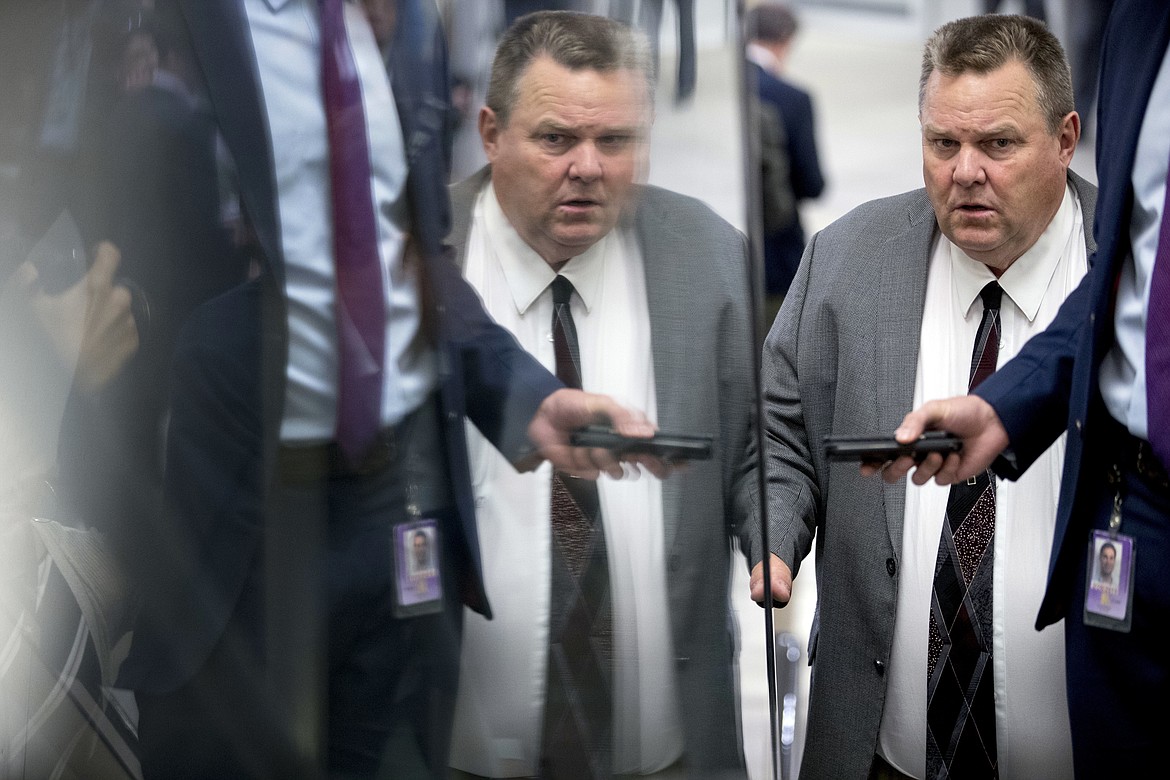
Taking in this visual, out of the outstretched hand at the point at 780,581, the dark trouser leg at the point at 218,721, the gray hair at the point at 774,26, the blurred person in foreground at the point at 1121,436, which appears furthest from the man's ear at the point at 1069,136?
the gray hair at the point at 774,26

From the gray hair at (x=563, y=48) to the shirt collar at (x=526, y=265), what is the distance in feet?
0.26

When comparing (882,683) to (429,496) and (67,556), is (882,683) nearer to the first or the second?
(429,496)

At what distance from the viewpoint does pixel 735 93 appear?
1.16 meters

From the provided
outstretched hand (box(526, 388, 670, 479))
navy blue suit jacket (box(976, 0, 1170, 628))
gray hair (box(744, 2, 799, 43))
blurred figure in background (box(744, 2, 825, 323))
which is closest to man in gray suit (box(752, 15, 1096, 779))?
navy blue suit jacket (box(976, 0, 1170, 628))

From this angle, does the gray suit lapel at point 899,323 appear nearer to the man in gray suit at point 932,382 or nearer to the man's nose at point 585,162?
the man in gray suit at point 932,382

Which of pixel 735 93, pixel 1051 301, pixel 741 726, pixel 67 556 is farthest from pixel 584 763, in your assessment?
pixel 1051 301

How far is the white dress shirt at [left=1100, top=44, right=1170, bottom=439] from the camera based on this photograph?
1.47 m

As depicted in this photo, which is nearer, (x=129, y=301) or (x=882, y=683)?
(x=129, y=301)

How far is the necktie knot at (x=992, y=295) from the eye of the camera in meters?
1.89

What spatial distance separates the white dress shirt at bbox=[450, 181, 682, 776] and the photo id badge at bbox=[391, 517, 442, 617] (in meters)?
0.04

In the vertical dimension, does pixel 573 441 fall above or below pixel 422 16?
below

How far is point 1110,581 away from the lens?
A: 1.57 m

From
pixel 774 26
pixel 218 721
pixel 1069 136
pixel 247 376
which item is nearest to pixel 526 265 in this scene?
pixel 247 376

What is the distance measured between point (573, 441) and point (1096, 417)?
743mm
